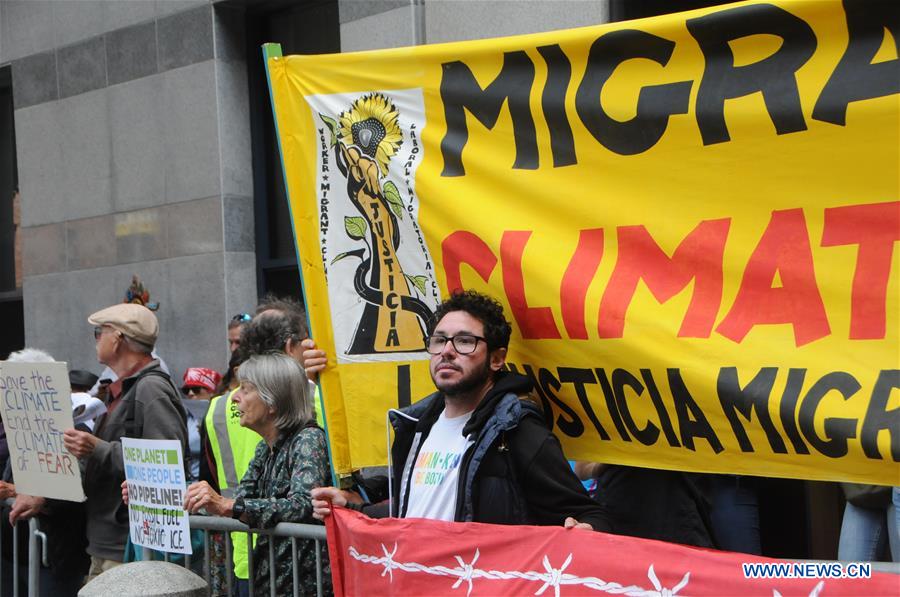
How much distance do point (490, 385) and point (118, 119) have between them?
7.22 meters

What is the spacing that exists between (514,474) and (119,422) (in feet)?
9.00

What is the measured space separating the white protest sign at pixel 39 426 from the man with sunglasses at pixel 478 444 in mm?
2235

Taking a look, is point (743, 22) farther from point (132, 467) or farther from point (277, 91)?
point (132, 467)

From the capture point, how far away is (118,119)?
10.7m

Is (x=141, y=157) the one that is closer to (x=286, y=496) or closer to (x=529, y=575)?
(x=286, y=496)

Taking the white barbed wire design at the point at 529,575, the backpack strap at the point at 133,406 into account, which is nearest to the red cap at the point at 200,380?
the backpack strap at the point at 133,406

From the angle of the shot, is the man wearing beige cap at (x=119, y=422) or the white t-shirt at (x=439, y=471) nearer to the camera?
the white t-shirt at (x=439, y=471)

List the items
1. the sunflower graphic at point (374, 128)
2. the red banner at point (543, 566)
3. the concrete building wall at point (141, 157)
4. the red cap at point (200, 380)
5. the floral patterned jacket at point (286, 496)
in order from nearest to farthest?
the red banner at point (543, 566)
the sunflower graphic at point (374, 128)
the floral patterned jacket at point (286, 496)
the red cap at point (200, 380)
the concrete building wall at point (141, 157)

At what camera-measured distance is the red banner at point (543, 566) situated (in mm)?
3488

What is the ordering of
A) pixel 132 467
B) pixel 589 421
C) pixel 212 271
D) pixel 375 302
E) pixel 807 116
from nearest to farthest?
pixel 807 116 < pixel 589 421 < pixel 375 302 < pixel 132 467 < pixel 212 271

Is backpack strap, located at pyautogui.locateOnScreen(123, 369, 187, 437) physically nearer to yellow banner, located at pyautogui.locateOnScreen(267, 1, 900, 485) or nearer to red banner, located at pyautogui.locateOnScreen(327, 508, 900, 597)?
yellow banner, located at pyautogui.locateOnScreen(267, 1, 900, 485)

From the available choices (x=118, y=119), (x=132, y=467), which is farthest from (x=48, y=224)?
(x=132, y=467)

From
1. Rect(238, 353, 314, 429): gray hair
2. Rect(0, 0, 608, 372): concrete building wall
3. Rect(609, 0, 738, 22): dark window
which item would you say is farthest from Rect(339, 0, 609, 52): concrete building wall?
Rect(238, 353, 314, 429): gray hair

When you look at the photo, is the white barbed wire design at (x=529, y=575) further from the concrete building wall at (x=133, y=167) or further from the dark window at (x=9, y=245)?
the dark window at (x=9, y=245)
